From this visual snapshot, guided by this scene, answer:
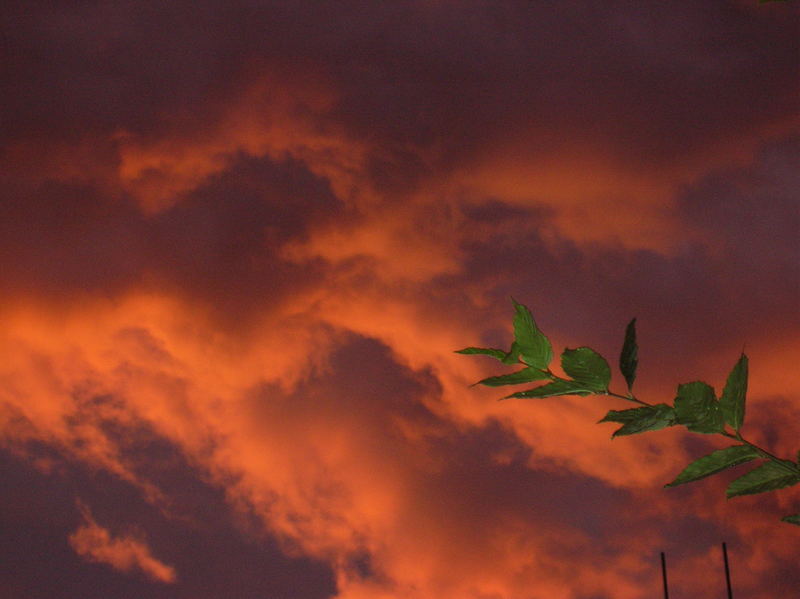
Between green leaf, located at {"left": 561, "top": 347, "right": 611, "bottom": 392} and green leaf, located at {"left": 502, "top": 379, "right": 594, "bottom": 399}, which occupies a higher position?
green leaf, located at {"left": 561, "top": 347, "right": 611, "bottom": 392}

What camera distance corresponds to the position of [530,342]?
2510 millimetres

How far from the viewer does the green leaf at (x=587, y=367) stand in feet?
8.34

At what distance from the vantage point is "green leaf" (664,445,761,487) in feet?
8.07

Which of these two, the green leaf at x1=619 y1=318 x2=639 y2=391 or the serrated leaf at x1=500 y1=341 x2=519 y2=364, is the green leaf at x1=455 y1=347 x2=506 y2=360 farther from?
the green leaf at x1=619 y1=318 x2=639 y2=391

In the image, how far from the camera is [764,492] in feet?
8.15

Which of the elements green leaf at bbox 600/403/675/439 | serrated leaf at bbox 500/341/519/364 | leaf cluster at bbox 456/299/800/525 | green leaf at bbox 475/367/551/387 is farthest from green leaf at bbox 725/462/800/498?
serrated leaf at bbox 500/341/519/364

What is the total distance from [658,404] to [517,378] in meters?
0.44

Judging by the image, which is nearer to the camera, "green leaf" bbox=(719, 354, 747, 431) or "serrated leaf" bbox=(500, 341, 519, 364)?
"green leaf" bbox=(719, 354, 747, 431)

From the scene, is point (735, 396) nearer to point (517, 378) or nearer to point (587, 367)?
point (587, 367)

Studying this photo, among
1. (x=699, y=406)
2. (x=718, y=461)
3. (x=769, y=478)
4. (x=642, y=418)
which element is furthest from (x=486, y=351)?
(x=769, y=478)

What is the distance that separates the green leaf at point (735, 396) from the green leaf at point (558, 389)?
16.0 inches

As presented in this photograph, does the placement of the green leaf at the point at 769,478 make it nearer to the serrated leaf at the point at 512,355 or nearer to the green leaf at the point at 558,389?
the green leaf at the point at 558,389

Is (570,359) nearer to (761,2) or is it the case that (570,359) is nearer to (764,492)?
(764,492)

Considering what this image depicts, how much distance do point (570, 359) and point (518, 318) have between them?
9.8 inches
